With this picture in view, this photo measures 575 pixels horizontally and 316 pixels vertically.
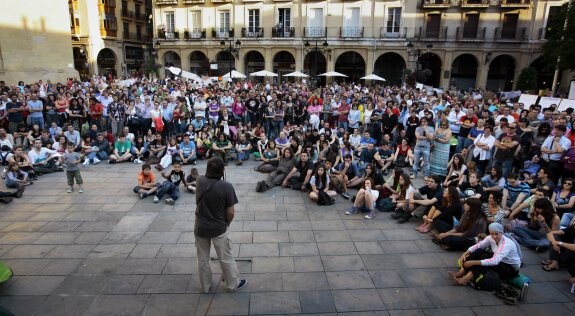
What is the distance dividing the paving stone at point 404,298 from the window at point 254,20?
1192 inches

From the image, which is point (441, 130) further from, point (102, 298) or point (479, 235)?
point (102, 298)

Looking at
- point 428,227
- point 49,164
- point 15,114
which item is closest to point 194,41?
point 15,114

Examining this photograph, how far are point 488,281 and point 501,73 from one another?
32.8 meters

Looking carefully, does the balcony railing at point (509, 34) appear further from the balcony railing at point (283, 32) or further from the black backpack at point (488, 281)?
the black backpack at point (488, 281)

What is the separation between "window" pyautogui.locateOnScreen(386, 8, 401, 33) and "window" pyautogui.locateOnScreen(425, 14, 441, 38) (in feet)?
7.45

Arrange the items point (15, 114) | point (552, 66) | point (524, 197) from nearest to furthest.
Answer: point (524, 197) → point (15, 114) → point (552, 66)

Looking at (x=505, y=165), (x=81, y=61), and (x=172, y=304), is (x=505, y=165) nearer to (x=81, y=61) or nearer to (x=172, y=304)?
(x=172, y=304)

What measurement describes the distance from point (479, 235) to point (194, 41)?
3241 centimetres

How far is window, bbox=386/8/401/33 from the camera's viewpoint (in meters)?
29.5

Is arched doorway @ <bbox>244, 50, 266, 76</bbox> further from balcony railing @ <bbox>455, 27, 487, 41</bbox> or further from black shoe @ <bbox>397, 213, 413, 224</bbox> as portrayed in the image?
black shoe @ <bbox>397, 213, 413, 224</bbox>

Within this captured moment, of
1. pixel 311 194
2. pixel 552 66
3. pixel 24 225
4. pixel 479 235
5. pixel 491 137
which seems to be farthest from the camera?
pixel 552 66

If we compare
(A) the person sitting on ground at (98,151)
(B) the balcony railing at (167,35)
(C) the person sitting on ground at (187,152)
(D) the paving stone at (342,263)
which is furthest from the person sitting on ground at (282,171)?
(B) the balcony railing at (167,35)

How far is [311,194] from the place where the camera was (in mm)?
Result: 8102

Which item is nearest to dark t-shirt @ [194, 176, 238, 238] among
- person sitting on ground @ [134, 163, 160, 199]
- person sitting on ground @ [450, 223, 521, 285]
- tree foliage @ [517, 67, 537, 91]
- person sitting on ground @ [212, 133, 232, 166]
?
person sitting on ground @ [450, 223, 521, 285]
